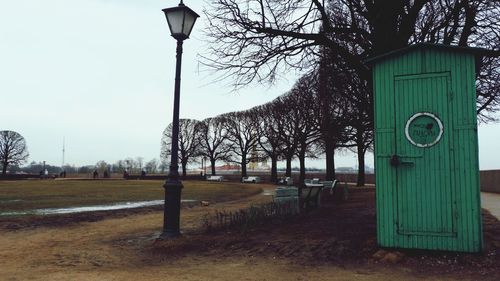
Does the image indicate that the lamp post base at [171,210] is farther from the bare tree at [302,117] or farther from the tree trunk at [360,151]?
the bare tree at [302,117]

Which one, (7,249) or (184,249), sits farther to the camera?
(7,249)

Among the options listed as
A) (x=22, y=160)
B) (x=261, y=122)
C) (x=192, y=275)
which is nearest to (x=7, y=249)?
(x=192, y=275)

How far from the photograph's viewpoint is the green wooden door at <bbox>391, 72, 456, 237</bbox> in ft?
24.2

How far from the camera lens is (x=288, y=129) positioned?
46.8m

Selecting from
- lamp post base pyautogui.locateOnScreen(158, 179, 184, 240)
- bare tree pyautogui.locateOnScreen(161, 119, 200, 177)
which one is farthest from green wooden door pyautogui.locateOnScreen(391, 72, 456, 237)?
bare tree pyautogui.locateOnScreen(161, 119, 200, 177)

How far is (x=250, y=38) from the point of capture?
1207cm

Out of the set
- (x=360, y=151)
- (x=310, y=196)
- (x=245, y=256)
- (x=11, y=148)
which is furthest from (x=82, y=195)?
(x=11, y=148)

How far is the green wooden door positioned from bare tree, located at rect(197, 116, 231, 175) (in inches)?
2496

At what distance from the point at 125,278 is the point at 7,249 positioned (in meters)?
4.33

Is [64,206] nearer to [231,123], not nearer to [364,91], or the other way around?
[364,91]

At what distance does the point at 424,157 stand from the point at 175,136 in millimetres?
5171

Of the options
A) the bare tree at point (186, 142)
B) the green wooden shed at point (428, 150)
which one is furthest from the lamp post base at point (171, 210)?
the bare tree at point (186, 142)

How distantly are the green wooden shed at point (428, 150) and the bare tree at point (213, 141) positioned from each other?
6324 centimetres

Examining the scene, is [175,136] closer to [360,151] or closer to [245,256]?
[245,256]
